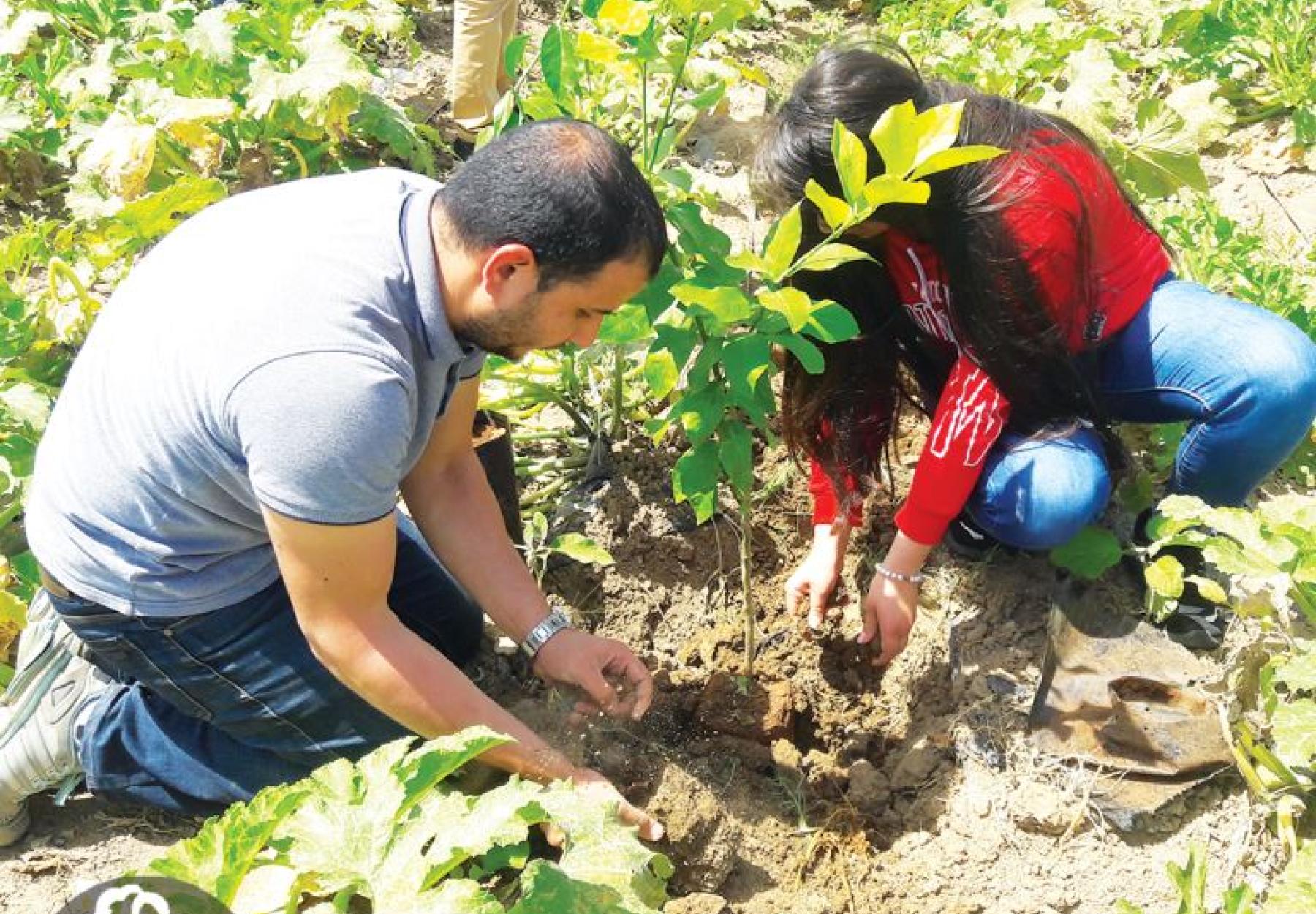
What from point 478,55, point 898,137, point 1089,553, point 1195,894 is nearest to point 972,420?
point 1089,553

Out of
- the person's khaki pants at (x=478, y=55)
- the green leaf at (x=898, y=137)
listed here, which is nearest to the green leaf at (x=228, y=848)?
the green leaf at (x=898, y=137)

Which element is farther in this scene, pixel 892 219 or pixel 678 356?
pixel 892 219

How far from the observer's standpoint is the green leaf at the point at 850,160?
5.36 feet

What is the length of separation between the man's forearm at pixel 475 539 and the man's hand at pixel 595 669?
0.28ft

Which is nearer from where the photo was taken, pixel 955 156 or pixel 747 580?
pixel 955 156

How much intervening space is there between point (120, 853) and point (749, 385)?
4.85 feet

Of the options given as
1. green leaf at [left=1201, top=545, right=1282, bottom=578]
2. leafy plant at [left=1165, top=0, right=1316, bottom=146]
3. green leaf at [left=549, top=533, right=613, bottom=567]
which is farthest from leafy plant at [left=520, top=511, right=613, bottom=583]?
leafy plant at [left=1165, top=0, right=1316, bottom=146]

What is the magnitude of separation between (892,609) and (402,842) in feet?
3.63

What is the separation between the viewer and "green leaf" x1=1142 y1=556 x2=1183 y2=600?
2203mm

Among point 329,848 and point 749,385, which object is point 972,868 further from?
point 329,848

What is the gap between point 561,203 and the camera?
163 centimetres

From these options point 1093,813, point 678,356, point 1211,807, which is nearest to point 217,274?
point 678,356

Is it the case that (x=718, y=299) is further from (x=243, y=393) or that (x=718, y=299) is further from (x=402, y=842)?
(x=402, y=842)

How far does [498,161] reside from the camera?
169cm
